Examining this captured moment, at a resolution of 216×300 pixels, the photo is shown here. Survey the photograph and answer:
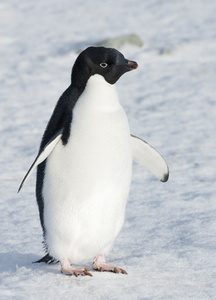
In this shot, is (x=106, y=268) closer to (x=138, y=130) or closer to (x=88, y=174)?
(x=88, y=174)

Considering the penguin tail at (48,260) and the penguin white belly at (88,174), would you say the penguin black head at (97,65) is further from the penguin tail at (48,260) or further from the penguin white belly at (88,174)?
the penguin tail at (48,260)

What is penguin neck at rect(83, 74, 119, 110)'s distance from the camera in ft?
8.52

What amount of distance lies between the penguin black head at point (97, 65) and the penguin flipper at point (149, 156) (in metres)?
0.47

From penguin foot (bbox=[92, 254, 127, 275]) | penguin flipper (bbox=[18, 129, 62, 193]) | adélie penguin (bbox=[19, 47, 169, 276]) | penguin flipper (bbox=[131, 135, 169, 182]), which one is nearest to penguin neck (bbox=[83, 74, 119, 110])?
adélie penguin (bbox=[19, 47, 169, 276])

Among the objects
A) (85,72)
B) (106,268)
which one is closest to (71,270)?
(106,268)

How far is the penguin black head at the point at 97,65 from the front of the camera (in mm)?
2621

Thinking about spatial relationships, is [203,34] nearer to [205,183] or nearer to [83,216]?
[205,183]

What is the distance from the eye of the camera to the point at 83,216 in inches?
103

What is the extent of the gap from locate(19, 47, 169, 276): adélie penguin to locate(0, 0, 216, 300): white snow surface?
0.18 metres

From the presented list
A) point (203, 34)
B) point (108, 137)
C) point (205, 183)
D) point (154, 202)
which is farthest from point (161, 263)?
point (203, 34)

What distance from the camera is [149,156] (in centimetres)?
307

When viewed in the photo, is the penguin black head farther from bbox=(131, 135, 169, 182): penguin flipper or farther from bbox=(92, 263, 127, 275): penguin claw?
bbox=(92, 263, 127, 275): penguin claw

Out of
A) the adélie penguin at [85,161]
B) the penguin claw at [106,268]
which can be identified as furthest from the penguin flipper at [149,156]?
the penguin claw at [106,268]

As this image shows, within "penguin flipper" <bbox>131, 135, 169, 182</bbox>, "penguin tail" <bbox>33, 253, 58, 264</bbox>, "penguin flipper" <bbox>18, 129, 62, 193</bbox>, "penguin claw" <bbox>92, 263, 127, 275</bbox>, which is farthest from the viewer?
"penguin flipper" <bbox>131, 135, 169, 182</bbox>
